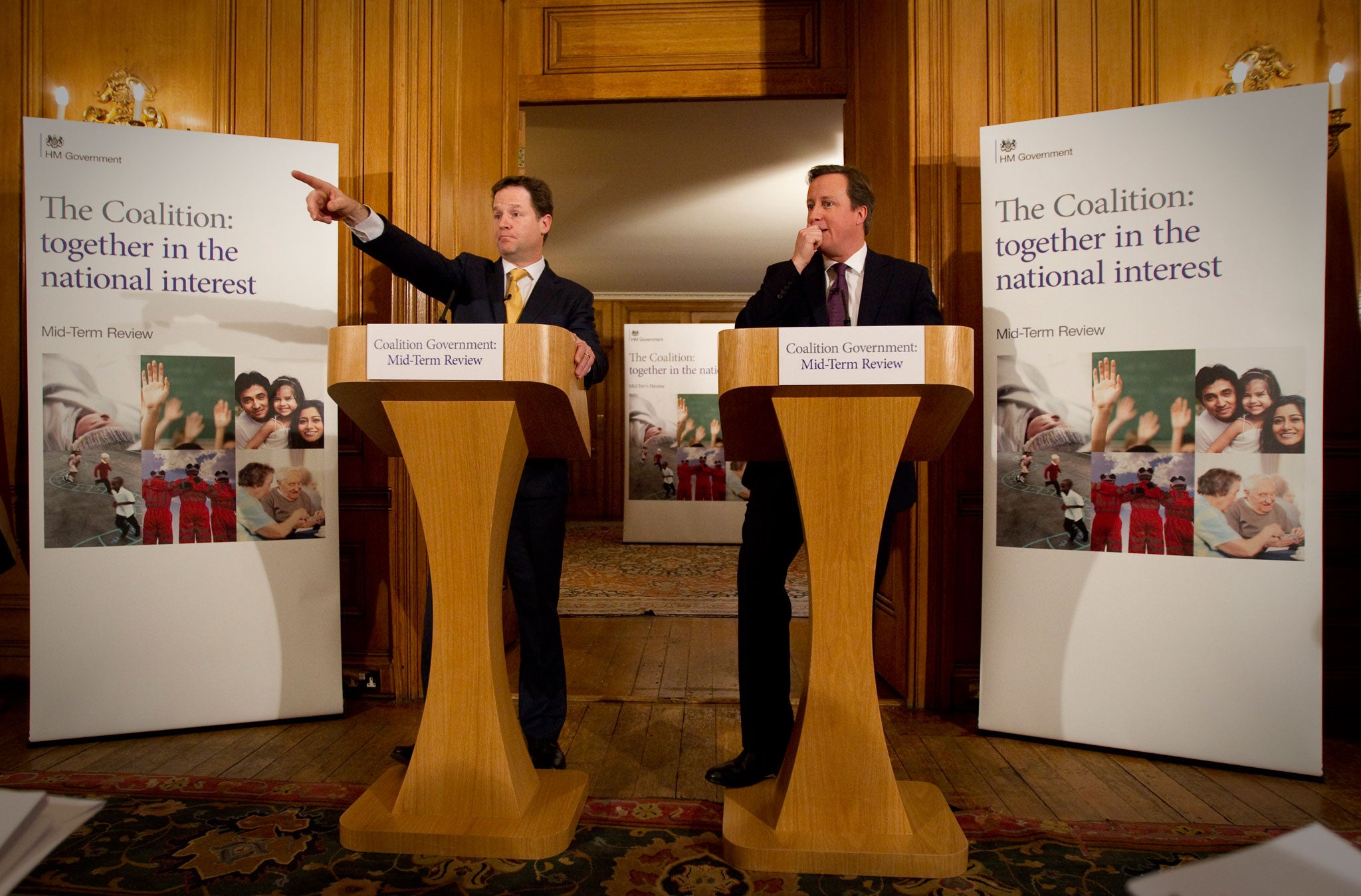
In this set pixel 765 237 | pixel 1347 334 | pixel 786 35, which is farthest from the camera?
pixel 765 237

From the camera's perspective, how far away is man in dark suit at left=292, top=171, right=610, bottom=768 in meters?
2.09

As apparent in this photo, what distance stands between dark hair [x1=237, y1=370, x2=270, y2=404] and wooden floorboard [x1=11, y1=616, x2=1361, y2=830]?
107cm

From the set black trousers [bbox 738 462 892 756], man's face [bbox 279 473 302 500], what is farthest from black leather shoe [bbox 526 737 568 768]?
man's face [bbox 279 473 302 500]

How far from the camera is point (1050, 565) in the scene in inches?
92.7

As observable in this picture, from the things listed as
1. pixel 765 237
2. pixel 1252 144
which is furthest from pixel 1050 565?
pixel 765 237

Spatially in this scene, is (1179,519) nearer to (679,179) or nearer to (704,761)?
(704,761)

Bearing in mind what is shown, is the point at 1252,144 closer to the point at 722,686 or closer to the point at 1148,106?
the point at 1148,106

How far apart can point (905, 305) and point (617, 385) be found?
326 inches

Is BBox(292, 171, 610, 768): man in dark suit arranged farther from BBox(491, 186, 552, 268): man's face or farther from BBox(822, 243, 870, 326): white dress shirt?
BBox(822, 243, 870, 326): white dress shirt

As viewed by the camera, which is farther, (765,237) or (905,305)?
(765,237)

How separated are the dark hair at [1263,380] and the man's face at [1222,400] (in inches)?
0.8

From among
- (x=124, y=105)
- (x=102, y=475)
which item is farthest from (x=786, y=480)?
(x=124, y=105)

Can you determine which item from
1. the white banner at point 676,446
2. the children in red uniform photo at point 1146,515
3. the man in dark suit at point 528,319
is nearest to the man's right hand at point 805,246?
the man in dark suit at point 528,319

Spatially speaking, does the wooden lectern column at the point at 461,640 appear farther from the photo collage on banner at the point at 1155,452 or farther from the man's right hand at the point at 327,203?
the photo collage on banner at the point at 1155,452
